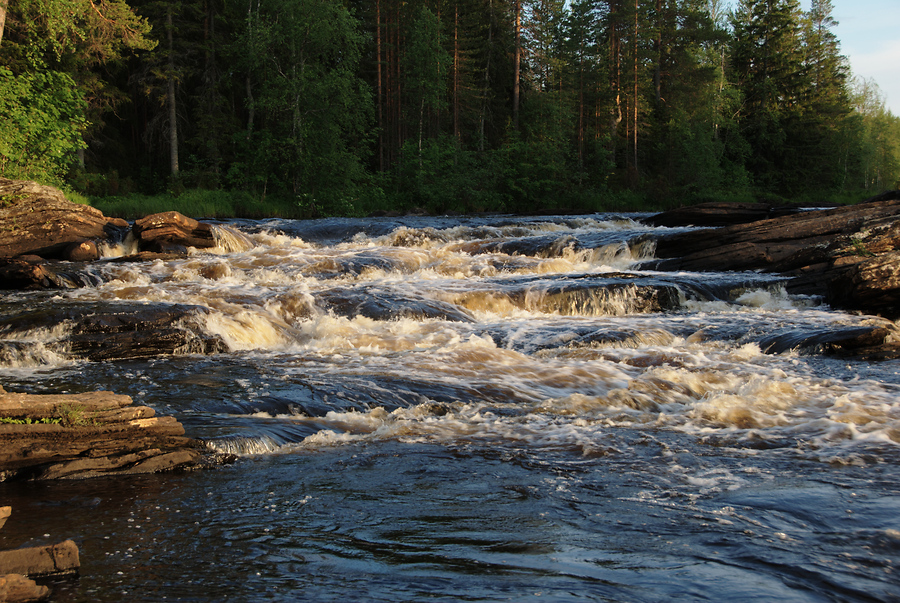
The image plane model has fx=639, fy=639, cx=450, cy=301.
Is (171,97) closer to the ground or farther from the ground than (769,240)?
farther from the ground

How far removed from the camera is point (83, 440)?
454 centimetres

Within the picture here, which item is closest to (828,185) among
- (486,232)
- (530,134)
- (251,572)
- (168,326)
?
(530,134)

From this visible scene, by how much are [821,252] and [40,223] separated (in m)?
17.0

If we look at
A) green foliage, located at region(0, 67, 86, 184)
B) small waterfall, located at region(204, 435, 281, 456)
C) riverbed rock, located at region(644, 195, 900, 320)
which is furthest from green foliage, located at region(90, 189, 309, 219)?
small waterfall, located at region(204, 435, 281, 456)

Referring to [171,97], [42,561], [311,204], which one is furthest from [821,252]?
[171,97]

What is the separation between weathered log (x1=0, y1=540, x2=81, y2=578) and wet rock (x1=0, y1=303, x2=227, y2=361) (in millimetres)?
5864

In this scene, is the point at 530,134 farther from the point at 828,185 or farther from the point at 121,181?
the point at 828,185

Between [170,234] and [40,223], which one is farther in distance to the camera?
[170,234]

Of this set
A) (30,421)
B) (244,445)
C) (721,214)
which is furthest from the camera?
(721,214)

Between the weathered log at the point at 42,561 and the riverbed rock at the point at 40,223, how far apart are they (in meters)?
13.1

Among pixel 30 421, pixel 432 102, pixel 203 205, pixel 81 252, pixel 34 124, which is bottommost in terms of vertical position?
pixel 30 421

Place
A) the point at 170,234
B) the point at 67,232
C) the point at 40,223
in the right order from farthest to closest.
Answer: the point at 170,234 < the point at 67,232 < the point at 40,223

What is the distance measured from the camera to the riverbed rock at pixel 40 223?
1389 cm

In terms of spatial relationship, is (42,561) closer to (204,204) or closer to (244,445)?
(244,445)
